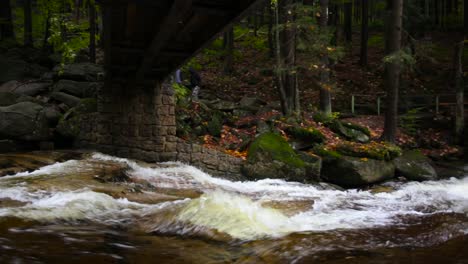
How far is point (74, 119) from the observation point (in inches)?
464

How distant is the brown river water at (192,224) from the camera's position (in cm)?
397

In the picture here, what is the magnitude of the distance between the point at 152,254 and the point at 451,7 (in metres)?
40.3

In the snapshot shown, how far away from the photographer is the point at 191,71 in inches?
661

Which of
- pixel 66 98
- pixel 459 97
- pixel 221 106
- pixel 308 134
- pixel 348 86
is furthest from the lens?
pixel 348 86

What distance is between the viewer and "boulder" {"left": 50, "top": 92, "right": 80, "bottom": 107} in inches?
506

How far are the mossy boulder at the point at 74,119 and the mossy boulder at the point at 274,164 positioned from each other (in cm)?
527

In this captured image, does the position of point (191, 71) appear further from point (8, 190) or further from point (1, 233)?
point (1, 233)

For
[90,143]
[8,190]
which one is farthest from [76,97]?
[8,190]

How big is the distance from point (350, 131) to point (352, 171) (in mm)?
3646

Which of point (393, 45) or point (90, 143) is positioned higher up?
point (393, 45)

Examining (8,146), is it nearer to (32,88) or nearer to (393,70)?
(32,88)

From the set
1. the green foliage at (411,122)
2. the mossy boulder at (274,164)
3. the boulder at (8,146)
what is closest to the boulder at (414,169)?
the mossy boulder at (274,164)

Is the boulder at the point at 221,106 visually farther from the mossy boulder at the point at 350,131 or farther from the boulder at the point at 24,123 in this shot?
the boulder at the point at 24,123

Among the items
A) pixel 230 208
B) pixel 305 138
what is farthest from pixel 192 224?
pixel 305 138
